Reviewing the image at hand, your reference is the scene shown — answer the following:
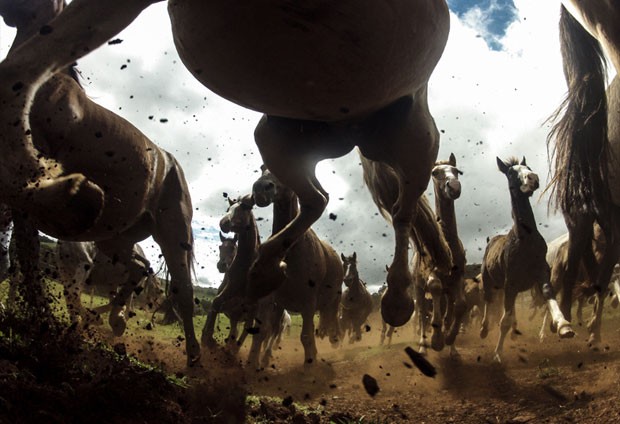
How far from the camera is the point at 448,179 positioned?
25.1ft

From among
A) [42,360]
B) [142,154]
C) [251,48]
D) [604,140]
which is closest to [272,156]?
[251,48]

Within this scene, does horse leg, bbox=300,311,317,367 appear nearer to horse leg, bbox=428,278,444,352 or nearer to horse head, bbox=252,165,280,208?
horse leg, bbox=428,278,444,352

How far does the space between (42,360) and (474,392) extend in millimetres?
4718

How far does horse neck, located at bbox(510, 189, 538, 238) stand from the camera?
307 inches

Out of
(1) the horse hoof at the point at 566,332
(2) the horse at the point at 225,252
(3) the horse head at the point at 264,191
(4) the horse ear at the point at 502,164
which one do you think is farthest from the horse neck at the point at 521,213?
(2) the horse at the point at 225,252

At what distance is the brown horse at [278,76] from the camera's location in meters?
1.81

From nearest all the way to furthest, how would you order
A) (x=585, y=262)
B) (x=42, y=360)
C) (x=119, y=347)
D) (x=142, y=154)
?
(x=42, y=360) < (x=119, y=347) < (x=142, y=154) < (x=585, y=262)

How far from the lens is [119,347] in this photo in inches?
153

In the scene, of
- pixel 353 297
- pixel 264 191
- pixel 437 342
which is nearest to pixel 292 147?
pixel 264 191

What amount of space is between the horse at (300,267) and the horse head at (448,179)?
77.2 inches

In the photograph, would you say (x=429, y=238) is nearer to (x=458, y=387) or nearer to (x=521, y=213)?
(x=458, y=387)

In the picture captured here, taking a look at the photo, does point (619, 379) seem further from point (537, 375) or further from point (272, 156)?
point (272, 156)

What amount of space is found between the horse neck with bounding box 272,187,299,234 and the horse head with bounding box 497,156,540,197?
3327 millimetres

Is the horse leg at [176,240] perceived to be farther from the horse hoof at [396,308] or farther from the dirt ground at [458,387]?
the horse hoof at [396,308]
